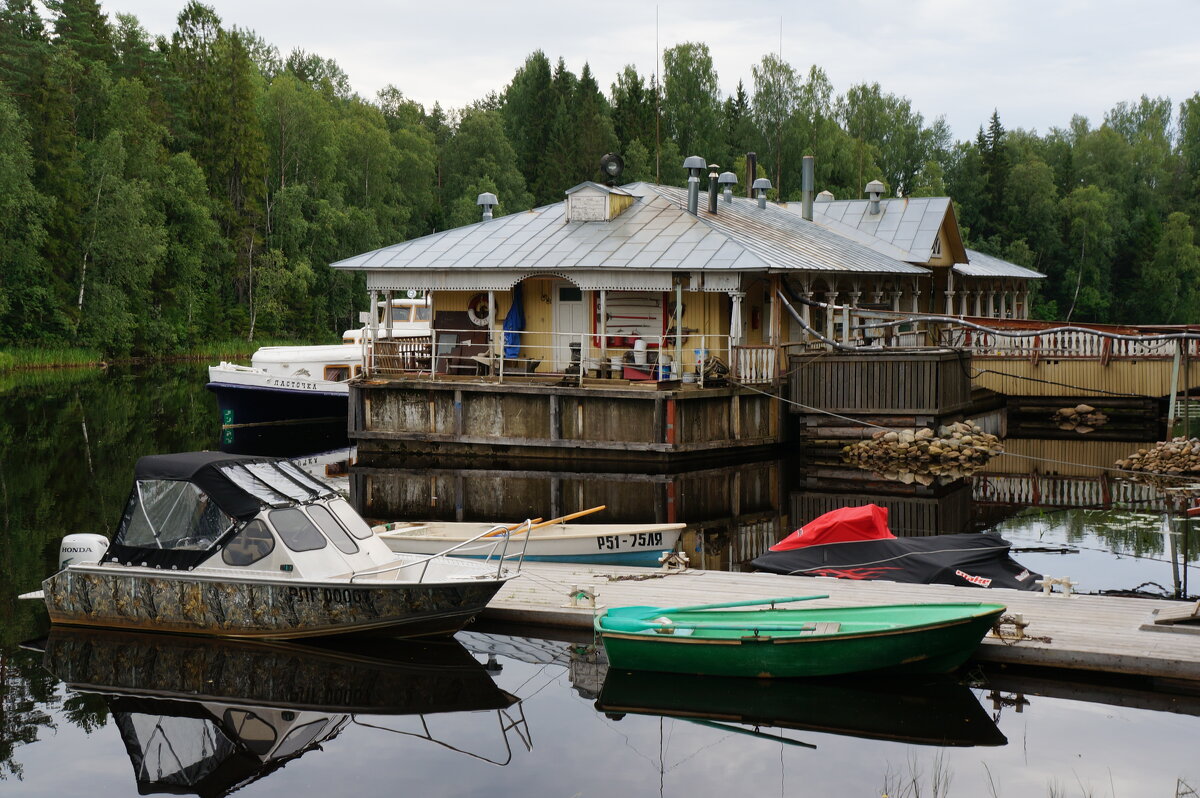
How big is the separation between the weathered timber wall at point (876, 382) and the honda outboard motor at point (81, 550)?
55.1ft

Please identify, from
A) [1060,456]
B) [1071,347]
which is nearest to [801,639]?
[1060,456]

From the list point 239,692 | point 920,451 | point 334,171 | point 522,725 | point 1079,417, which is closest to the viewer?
point 522,725

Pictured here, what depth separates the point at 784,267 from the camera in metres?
26.6

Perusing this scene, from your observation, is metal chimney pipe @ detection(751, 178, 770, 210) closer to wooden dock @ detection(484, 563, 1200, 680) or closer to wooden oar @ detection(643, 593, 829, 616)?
wooden dock @ detection(484, 563, 1200, 680)

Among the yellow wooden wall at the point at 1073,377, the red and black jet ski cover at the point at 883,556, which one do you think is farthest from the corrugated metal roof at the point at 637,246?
the red and black jet ski cover at the point at 883,556

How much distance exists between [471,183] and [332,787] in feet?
224

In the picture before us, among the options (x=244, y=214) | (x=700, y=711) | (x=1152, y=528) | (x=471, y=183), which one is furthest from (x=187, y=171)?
(x=700, y=711)

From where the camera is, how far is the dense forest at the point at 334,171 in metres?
55.3

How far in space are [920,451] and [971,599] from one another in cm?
1362

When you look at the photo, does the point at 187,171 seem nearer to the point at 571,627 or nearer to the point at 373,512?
the point at 373,512

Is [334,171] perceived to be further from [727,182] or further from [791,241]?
[791,241]

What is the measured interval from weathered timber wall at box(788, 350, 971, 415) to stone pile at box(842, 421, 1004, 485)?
0.56 metres

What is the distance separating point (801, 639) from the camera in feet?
36.8

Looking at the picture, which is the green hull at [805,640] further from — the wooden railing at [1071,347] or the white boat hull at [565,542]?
the wooden railing at [1071,347]
